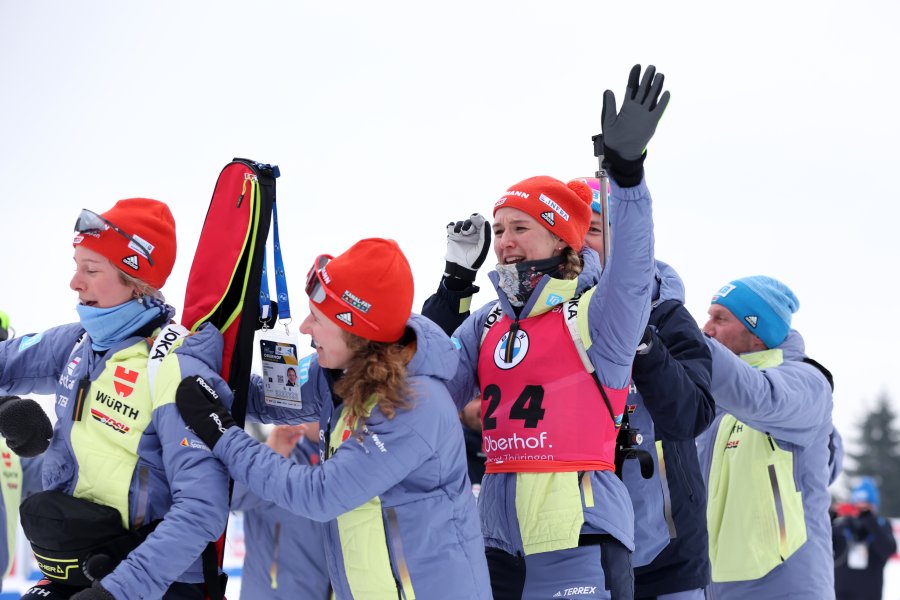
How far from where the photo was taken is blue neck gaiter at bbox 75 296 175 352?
2826 mm

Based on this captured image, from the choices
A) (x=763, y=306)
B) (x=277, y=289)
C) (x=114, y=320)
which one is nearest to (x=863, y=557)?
(x=763, y=306)

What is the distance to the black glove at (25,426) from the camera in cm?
291

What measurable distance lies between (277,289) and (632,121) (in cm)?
132

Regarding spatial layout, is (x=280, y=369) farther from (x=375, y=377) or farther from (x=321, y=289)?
(x=375, y=377)

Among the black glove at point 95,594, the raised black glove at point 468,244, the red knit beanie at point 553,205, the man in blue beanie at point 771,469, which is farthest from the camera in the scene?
the man in blue beanie at point 771,469

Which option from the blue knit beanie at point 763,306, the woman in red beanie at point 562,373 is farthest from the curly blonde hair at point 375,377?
the blue knit beanie at point 763,306

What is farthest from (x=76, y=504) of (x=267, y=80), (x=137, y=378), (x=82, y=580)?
(x=267, y=80)

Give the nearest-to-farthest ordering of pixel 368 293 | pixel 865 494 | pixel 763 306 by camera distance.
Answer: pixel 368 293 < pixel 763 306 < pixel 865 494

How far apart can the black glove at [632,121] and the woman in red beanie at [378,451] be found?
2.29 ft

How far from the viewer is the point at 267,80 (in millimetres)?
7039

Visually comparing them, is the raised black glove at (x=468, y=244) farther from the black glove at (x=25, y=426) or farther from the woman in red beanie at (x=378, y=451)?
the black glove at (x=25, y=426)

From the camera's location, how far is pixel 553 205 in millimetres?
3104

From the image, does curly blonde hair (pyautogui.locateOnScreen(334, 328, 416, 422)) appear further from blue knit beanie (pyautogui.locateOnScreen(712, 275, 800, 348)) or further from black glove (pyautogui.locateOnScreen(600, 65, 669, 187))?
blue knit beanie (pyautogui.locateOnScreen(712, 275, 800, 348))

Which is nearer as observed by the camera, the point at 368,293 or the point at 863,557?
the point at 368,293
